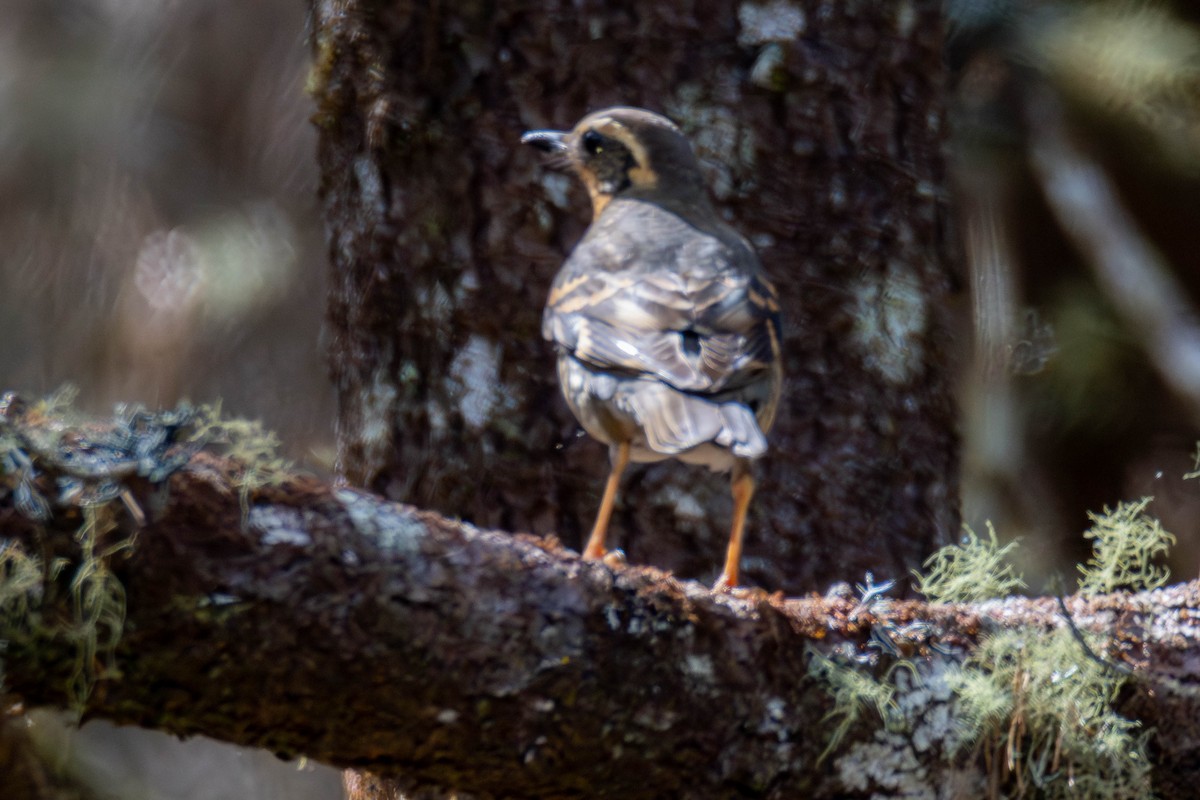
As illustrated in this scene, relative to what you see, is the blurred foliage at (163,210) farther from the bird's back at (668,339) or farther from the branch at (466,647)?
the branch at (466,647)

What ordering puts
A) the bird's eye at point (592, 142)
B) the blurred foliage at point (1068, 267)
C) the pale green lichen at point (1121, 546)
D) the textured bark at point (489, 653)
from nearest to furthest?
the textured bark at point (489, 653), the pale green lichen at point (1121, 546), the bird's eye at point (592, 142), the blurred foliage at point (1068, 267)

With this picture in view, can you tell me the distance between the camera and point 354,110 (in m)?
3.89

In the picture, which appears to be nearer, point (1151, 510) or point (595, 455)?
point (595, 455)

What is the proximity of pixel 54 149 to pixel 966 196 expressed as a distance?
165 inches

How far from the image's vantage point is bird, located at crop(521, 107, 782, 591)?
3307mm

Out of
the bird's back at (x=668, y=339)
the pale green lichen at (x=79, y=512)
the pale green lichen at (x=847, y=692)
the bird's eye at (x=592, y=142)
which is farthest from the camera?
the bird's eye at (x=592, y=142)

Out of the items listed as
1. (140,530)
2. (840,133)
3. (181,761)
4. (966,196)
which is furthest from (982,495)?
(140,530)

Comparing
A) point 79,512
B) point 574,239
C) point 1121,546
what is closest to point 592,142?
point 574,239

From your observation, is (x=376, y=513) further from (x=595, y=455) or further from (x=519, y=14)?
(x=519, y=14)

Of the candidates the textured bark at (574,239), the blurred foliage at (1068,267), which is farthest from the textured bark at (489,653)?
the blurred foliage at (1068,267)

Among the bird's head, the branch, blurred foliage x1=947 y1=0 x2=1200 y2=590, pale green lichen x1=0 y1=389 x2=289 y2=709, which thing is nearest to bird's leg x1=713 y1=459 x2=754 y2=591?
the branch

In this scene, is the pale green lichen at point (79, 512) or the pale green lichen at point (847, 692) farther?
the pale green lichen at point (847, 692)

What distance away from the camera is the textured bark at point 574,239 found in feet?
12.1

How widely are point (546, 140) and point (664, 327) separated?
63 centimetres
